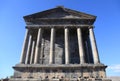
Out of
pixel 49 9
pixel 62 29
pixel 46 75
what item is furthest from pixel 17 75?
pixel 49 9

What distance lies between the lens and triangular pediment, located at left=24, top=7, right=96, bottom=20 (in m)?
20.4

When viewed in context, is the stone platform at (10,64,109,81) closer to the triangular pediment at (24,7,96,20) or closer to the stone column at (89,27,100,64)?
the stone column at (89,27,100,64)

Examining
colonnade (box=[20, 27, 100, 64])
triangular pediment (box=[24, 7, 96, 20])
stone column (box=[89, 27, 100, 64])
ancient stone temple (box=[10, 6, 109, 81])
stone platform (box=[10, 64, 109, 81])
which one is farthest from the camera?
triangular pediment (box=[24, 7, 96, 20])

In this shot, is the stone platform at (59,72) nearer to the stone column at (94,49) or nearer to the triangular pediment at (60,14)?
the stone column at (94,49)

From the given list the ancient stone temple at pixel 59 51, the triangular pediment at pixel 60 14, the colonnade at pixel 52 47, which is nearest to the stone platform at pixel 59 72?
the ancient stone temple at pixel 59 51

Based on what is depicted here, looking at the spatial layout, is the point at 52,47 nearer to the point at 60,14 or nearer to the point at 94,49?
the point at 94,49

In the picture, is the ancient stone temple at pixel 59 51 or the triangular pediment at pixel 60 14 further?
the triangular pediment at pixel 60 14

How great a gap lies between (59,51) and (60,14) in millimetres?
5544

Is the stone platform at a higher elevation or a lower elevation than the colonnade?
lower

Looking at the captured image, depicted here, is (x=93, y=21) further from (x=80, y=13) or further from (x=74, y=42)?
(x=74, y=42)

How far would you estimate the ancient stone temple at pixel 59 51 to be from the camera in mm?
15812

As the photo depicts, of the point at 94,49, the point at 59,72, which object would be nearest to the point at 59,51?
the point at 59,72

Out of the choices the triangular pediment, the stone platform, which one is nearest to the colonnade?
the stone platform

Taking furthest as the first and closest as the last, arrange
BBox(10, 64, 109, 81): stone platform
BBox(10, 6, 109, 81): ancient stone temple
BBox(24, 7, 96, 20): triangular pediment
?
BBox(24, 7, 96, 20): triangular pediment < BBox(10, 6, 109, 81): ancient stone temple < BBox(10, 64, 109, 81): stone platform
